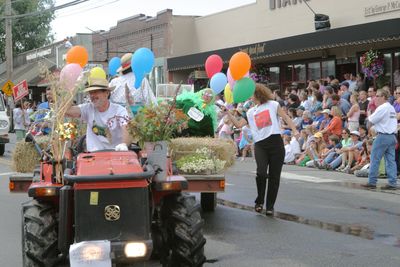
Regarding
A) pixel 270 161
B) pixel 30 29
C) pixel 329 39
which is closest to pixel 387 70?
pixel 329 39

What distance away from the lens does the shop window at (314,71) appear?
84.5 ft

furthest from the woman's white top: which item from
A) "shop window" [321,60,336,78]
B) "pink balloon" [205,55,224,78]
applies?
"shop window" [321,60,336,78]

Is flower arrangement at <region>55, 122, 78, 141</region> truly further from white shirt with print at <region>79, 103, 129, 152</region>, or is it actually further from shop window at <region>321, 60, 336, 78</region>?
shop window at <region>321, 60, 336, 78</region>

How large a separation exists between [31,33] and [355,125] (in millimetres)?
45355

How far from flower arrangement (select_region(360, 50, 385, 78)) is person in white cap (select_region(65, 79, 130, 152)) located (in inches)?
624

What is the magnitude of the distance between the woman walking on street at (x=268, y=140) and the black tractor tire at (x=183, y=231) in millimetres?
3941

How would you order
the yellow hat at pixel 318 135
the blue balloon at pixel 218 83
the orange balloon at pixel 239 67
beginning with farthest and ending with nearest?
1. the yellow hat at pixel 318 135
2. the blue balloon at pixel 218 83
3. the orange balloon at pixel 239 67

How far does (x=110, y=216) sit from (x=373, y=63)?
17.5 meters

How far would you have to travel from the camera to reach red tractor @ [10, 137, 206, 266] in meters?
5.53

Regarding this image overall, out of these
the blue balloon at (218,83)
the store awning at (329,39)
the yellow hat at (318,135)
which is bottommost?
the yellow hat at (318,135)

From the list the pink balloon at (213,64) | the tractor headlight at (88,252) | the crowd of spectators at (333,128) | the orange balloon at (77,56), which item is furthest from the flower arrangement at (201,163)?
the crowd of spectators at (333,128)

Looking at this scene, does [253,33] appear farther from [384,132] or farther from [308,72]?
[384,132]

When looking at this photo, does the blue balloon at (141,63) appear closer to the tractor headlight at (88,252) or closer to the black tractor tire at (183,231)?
the black tractor tire at (183,231)

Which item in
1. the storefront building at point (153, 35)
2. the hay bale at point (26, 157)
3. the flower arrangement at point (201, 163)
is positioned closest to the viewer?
the flower arrangement at point (201, 163)
